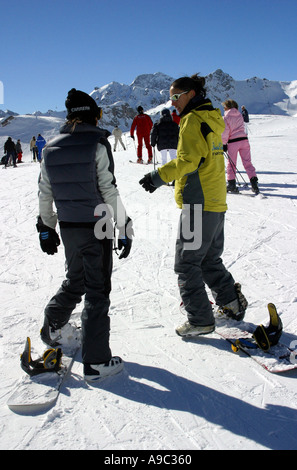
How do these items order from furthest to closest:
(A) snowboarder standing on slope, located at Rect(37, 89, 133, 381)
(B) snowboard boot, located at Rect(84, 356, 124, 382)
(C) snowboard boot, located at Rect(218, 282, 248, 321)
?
(C) snowboard boot, located at Rect(218, 282, 248, 321) → (B) snowboard boot, located at Rect(84, 356, 124, 382) → (A) snowboarder standing on slope, located at Rect(37, 89, 133, 381)

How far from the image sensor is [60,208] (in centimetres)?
243

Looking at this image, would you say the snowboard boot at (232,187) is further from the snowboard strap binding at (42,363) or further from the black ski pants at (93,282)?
the snowboard strap binding at (42,363)

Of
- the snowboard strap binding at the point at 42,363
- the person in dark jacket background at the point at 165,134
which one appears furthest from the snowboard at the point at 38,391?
the person in dark jacket background at the point at 165,134

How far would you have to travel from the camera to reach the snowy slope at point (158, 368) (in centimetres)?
192

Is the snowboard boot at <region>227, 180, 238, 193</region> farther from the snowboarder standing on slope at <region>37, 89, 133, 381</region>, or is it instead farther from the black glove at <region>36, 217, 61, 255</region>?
the black glove at <region>36, 217, 61, 255</region>

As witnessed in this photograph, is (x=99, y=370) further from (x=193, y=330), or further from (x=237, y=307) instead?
(x=237, y=307)

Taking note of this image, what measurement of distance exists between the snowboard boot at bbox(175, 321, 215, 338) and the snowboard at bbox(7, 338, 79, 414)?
0.94 m

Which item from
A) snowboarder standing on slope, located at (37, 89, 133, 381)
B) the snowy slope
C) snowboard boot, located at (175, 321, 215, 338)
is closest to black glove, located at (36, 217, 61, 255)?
snowboarder standing on slope, located at (37, 89, 133, 381)

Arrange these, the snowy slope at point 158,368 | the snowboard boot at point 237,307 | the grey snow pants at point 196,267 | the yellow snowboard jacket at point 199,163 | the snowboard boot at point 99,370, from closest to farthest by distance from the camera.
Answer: the snowy slope at point 158,368 < the snowboard boot at point 99,370 < the yellow snowboard jacket at point 199,163 < the grey snow pants at point 196,267 < the snowboard boot at point 237,307

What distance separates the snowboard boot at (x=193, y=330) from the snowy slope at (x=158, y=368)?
7cm

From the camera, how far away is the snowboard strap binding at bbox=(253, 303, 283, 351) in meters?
2.56

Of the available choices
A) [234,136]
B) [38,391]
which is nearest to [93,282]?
[38,391]

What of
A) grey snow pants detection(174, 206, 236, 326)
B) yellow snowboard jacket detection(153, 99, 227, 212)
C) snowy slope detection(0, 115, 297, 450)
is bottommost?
snowy slope detection(0, 115, 297, 450)

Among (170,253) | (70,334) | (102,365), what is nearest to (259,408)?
(102,365)
